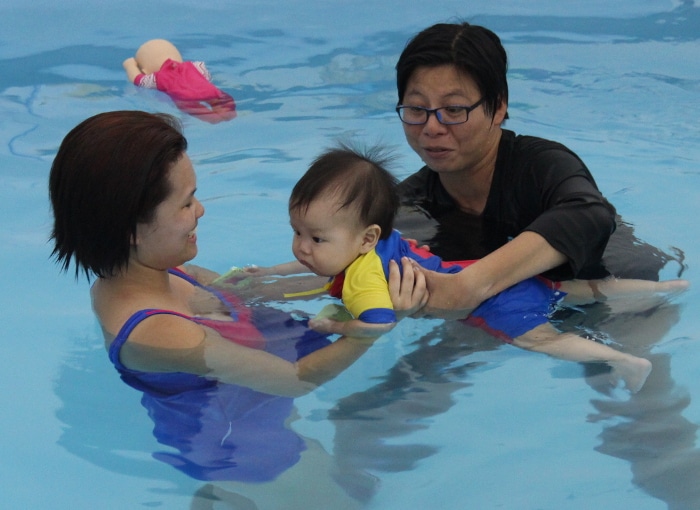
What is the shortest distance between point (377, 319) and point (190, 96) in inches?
183

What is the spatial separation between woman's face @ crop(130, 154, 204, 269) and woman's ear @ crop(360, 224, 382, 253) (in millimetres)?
640

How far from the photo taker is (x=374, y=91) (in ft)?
25.1

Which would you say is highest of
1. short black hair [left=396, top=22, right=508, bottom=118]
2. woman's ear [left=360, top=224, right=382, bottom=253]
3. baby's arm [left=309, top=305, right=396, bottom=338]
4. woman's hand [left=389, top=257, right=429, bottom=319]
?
short black hair [left=396, top=22, right=508, bottom=118]

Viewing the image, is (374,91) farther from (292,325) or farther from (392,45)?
(292,325)

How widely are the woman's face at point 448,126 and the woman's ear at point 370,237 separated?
588 mm

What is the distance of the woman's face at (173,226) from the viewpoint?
2582 millimetres

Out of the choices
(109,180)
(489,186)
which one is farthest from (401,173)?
(109,180)

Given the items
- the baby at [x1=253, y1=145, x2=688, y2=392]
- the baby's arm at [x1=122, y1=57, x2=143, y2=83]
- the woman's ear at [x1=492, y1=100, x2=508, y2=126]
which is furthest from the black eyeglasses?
the baby's arm at [x1=122, y1=57, x2=143, y2=83]

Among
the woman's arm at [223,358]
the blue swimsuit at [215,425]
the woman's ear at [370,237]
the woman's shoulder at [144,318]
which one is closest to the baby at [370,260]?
the woman's ear at [370,237]

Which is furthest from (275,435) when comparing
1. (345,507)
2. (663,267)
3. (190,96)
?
(190,96)

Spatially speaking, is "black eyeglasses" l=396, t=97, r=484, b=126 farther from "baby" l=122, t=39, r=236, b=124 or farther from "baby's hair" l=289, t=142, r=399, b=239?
"baby" l=122, t=39, r=236, b=124

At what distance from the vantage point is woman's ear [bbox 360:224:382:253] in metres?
3.08

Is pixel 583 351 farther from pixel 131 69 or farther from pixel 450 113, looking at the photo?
pixel 131 69

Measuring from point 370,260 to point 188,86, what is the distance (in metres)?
4.50
